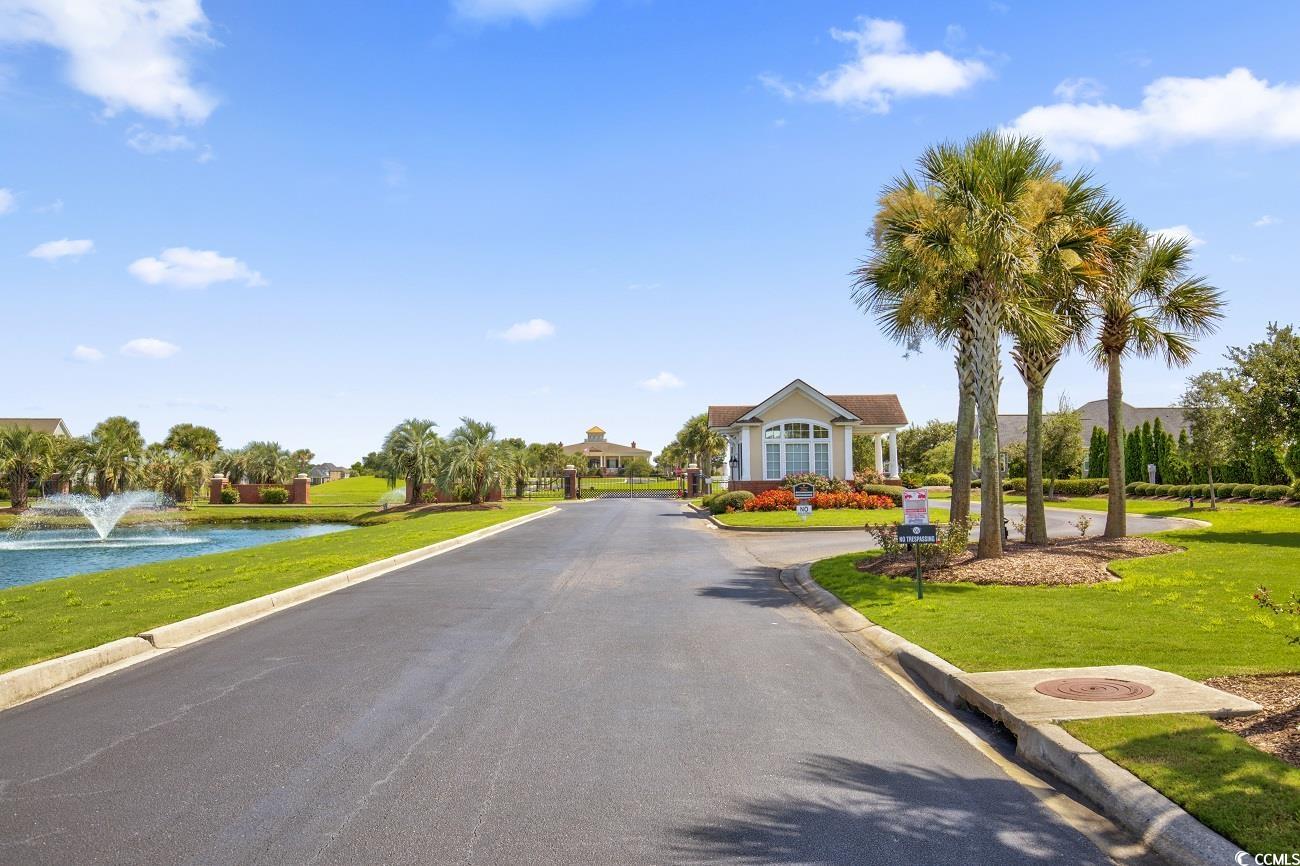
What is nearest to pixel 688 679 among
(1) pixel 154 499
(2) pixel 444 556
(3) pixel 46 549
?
(2) pixel 444 556

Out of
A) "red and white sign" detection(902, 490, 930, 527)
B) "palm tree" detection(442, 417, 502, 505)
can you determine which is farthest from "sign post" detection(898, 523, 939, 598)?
"palm tree" detection(442, 417, 502, 505)

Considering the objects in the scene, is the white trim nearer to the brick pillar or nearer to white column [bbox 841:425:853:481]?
white column [bbox 841:425:853:481]

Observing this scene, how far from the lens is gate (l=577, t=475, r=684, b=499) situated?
69.0 m

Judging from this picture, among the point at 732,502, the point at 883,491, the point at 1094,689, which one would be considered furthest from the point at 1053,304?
the point at 883,491

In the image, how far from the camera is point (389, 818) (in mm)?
4809

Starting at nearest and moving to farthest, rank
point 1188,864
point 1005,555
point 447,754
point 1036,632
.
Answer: point 1188,864 < point 447,754 < point 1036,632 < point 1005,555

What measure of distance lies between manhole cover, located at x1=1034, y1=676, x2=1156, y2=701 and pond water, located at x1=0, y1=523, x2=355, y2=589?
2168 centimetres

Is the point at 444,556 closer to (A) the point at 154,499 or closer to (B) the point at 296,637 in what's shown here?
(B) the point at 296,637

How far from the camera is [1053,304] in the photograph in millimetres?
17891

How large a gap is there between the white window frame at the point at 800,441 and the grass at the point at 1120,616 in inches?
991

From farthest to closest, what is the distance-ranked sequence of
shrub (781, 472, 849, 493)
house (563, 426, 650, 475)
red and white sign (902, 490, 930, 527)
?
house (563, 426, 650, 475), shrub (781, 472, 849, 493), red and white sign (902, 490, 930, 527)

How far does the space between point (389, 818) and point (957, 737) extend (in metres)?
4.01

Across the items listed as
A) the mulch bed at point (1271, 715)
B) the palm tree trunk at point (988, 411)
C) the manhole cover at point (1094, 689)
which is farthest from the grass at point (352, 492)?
the mulch bed at point (1271, 715)

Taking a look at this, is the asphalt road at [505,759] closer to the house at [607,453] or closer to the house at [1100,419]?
the house at [1100,419]
